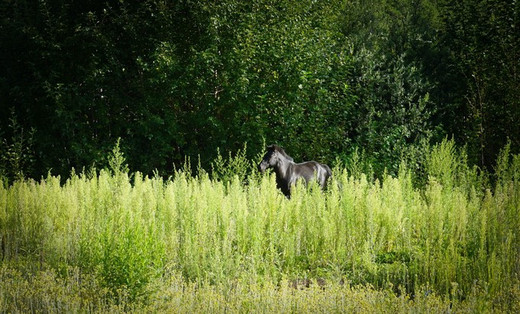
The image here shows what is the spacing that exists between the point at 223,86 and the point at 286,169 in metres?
3.46

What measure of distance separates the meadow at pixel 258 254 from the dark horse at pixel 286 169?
83cm

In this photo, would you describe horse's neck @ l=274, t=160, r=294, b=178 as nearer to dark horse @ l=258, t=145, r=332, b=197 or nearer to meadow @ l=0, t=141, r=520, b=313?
dark horse @ l=258, t=145, r=332, b=197

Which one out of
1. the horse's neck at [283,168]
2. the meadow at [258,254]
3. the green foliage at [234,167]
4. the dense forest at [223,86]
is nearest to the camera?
the meadow at [258,254]

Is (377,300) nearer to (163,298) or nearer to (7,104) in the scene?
(163,298)

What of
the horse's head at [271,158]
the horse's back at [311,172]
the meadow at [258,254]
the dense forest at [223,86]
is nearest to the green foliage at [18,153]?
the dense forest at [223,86]

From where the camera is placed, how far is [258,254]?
5.94 m

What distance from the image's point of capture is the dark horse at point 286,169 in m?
8.28

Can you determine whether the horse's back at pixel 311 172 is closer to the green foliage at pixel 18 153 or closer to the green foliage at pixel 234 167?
the green foliage at pixel 234 167

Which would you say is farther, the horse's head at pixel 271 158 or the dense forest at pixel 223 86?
the dense forest at pixel 223 86

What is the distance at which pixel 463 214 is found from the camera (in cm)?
554

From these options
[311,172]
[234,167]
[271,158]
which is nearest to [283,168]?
[271,158]

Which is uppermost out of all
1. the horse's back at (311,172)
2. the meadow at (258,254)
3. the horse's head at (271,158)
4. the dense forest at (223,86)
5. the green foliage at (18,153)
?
the dense forest at (223,86)

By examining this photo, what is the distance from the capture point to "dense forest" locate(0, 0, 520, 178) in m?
11.4

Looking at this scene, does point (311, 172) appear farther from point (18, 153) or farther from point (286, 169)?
point (18, 153)
